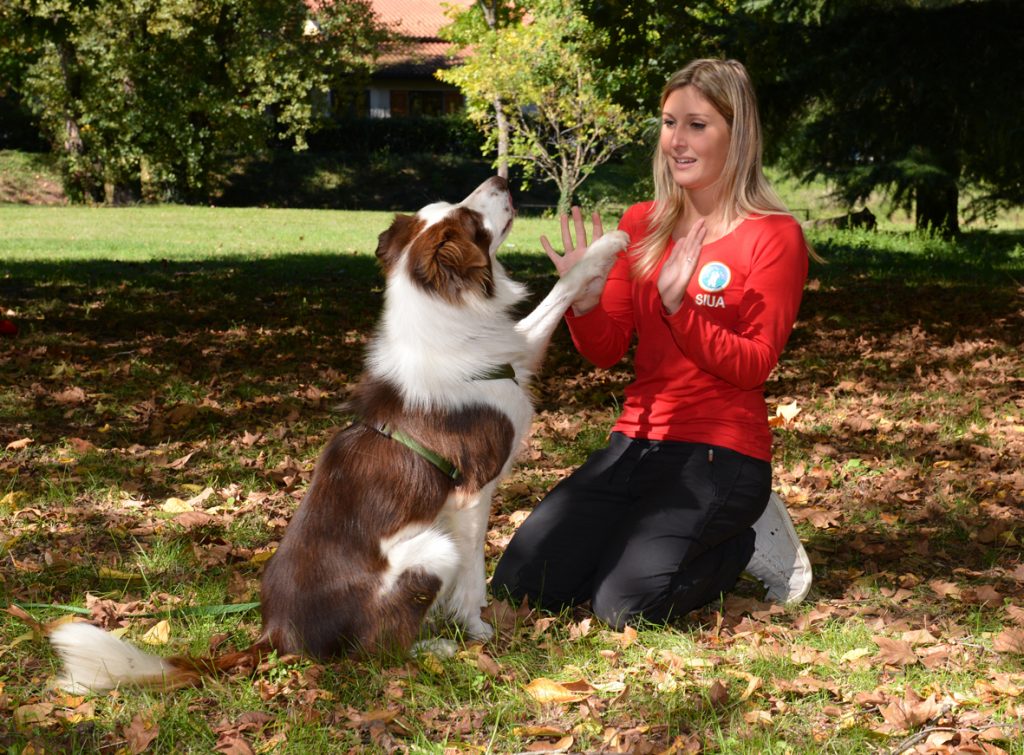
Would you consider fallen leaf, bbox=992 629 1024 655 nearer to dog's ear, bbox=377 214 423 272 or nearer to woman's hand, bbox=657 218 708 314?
woman's hand, bbox=657 218 708 314

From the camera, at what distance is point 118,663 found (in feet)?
10.8

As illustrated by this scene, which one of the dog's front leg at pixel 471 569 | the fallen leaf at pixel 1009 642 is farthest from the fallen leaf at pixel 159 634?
the fallen leaf at pixel 1009 642

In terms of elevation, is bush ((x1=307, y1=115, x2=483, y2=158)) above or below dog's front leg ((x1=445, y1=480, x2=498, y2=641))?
above

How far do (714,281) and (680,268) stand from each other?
0.51 metres

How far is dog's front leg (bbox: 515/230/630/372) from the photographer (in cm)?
405

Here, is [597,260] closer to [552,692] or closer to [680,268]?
[680,268]

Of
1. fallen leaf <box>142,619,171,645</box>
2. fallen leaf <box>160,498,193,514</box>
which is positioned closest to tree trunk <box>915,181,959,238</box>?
fallen leaf <box>160,498,193,514</box>

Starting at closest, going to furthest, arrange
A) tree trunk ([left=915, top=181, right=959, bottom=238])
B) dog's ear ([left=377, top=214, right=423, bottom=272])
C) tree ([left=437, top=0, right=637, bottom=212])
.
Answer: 1. dog's ear ([left=377, top=214, right=423, bottom=272])
2. tree trunk ([left=915, top=181, right=959, bottom=238])
3. tree ([left=437, top=0, right=637, bottom=212])

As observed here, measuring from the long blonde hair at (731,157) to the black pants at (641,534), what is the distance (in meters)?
0.87

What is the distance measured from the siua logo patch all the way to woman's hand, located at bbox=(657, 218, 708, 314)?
42cm

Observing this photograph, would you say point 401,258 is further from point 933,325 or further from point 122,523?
point 933,325

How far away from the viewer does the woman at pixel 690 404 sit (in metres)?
4.11

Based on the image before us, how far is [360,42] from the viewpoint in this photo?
110 feet

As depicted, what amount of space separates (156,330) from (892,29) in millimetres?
8388
